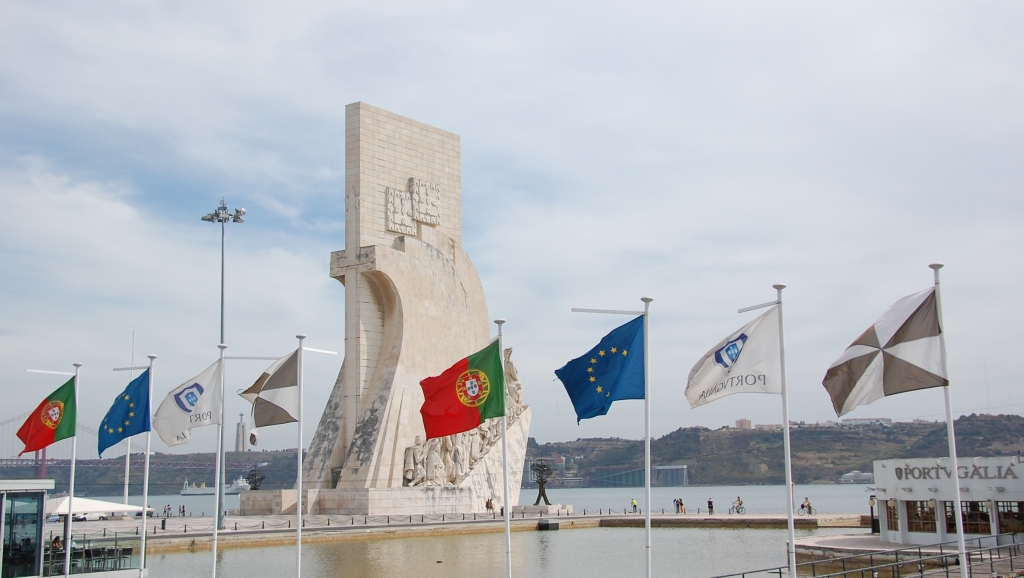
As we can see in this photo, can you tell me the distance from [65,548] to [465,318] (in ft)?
78.8

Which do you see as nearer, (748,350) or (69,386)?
(748,350)

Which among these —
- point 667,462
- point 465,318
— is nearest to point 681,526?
point 465,318

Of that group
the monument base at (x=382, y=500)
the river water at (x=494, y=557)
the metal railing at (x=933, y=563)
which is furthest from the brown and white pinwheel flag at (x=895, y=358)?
the monument base at (x=382, y=500)

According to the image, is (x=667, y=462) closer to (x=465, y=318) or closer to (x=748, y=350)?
(x=465, y=318)

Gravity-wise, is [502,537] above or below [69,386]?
below

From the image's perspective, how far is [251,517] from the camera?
108 ft

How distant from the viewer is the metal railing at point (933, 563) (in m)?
15.8

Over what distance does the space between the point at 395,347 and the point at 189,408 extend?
65.3ft

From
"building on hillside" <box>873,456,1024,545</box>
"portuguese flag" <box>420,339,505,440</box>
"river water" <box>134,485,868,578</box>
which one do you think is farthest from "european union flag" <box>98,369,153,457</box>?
"building on hillside" <box>873,456,1024,545</box>

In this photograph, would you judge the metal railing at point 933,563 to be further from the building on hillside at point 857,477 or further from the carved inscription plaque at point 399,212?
the building on hillside at point 857,477

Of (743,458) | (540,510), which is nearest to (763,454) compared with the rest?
(743,458)

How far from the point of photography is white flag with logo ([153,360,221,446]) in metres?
15.8

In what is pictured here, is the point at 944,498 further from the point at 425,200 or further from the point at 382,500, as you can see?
the point at 425,200

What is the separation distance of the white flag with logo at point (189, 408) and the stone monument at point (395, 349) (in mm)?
16896
